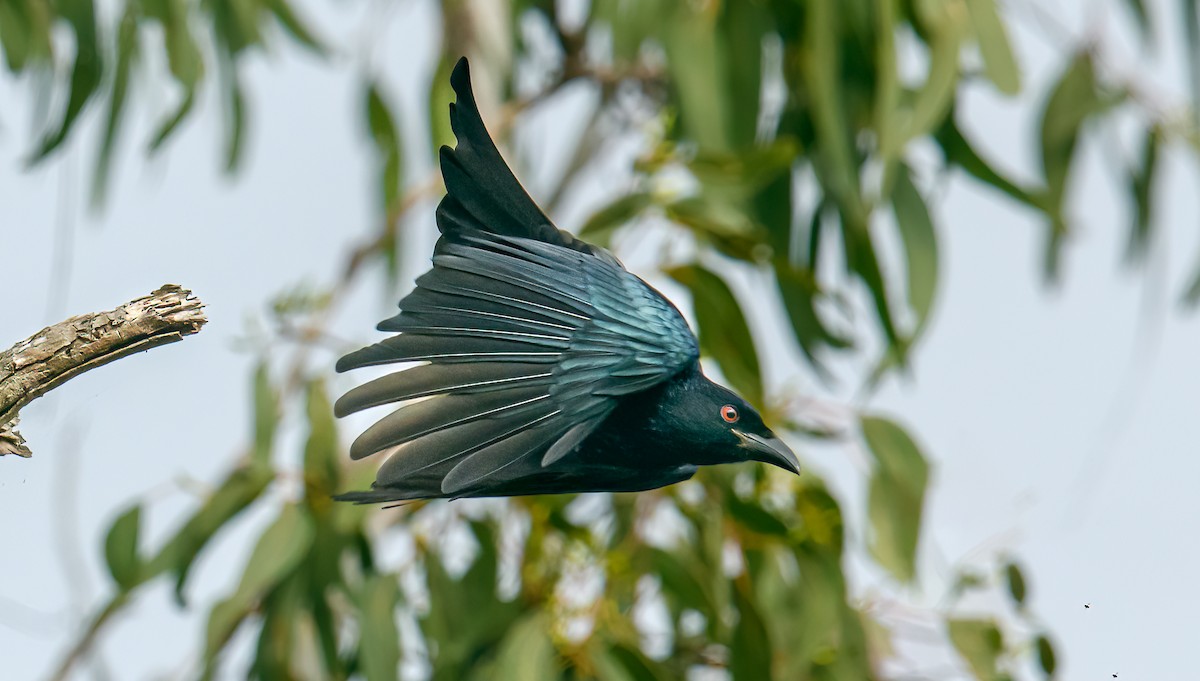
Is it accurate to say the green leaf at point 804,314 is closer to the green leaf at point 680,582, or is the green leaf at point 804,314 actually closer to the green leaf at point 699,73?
the green leaf at point 699,73

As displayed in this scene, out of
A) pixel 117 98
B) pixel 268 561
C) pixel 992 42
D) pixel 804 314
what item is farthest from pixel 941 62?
pixel 117 98

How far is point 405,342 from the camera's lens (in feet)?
1.69

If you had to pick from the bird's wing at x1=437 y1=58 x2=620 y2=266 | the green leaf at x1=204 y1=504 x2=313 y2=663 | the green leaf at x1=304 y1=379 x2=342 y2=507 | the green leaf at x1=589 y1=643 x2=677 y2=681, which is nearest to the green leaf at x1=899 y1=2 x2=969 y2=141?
the green leaf at x1=589 y1=643 x2=677 y2=681

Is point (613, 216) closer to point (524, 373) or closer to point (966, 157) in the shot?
point (966, 157)

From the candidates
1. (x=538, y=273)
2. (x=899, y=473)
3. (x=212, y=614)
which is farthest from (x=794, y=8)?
(x=538, y=273)

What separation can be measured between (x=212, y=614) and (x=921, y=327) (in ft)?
4.11

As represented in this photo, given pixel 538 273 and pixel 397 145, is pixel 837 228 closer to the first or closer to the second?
pixel 397 145

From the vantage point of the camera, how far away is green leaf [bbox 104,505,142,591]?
7.55 ft

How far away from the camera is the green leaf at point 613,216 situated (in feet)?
5.65

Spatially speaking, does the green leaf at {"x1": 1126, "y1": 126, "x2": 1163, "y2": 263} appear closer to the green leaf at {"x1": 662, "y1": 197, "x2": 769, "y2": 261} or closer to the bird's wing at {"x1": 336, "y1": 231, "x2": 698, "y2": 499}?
the green leaf at {"x1": 662, "y1": 197, "x2": 769, "y2": 261}

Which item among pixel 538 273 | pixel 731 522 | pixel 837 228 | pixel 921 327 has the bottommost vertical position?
pixel 731 522

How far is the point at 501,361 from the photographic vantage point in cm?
53

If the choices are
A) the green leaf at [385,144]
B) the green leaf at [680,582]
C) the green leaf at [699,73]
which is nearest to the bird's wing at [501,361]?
the green leaf at [699,73]

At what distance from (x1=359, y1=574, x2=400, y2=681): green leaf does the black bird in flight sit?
1.54 m
